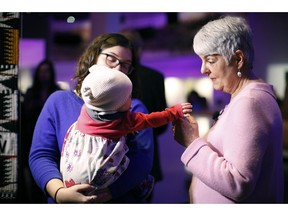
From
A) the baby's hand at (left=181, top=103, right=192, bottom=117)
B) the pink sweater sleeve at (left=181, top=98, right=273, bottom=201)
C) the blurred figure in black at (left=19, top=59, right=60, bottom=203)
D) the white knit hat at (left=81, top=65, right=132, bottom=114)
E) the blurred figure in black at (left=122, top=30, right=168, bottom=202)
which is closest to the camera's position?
the pink sweater sleeve at (left=181, top=98, right=273, bottom=201)

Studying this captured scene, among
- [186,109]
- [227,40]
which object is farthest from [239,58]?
[186,109]

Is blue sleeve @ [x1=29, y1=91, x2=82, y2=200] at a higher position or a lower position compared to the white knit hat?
lower

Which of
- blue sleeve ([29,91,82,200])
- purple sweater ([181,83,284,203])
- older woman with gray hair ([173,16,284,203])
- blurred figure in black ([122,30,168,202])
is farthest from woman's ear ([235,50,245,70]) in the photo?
blue sleeve ([29,91,82,200])

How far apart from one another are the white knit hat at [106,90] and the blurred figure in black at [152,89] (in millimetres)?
264

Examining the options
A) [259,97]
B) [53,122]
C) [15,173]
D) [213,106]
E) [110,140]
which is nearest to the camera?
[259,97]

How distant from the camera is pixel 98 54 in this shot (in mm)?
1900

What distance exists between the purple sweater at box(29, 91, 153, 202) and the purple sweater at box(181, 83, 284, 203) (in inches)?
9.9

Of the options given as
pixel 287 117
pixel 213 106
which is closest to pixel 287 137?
pixel 287 117

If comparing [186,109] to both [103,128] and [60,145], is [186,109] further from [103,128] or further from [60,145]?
[60,145]

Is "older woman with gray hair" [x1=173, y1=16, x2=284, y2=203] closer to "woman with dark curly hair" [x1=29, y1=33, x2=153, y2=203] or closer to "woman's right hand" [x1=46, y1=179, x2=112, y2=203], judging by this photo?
"woman with dark curly hair" [x1=29, y1=33, x2=153, y2=203]

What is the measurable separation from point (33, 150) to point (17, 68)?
533 millimetres

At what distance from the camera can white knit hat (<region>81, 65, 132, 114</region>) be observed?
169 centimetres
